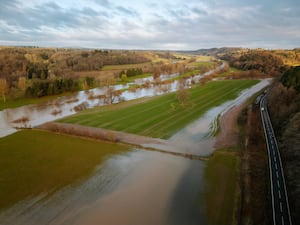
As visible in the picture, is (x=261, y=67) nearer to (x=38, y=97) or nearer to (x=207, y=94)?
(x=207, y=94)

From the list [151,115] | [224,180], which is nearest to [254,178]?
[224,180]

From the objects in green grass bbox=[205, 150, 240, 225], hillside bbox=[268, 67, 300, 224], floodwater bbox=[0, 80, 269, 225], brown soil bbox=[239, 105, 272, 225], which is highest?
hillside bbox=[268, 67, 300, 224]

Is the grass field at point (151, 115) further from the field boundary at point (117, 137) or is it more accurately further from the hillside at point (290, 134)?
the hillside at point (290, 134)

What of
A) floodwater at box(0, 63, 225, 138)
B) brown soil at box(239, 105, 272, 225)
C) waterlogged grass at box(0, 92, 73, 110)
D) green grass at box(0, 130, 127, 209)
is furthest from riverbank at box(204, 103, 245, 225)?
waterlogged grass at box(0, 92, 73, 110)

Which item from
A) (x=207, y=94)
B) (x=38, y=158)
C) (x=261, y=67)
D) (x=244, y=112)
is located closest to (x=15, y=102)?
(x=38, y=158)

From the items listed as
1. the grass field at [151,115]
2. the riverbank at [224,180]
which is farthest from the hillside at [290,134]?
the grass field at [151,115]

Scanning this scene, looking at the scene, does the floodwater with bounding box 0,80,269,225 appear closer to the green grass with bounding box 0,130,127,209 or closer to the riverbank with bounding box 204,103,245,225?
the riverbank with bounding box 204,103,245,225
